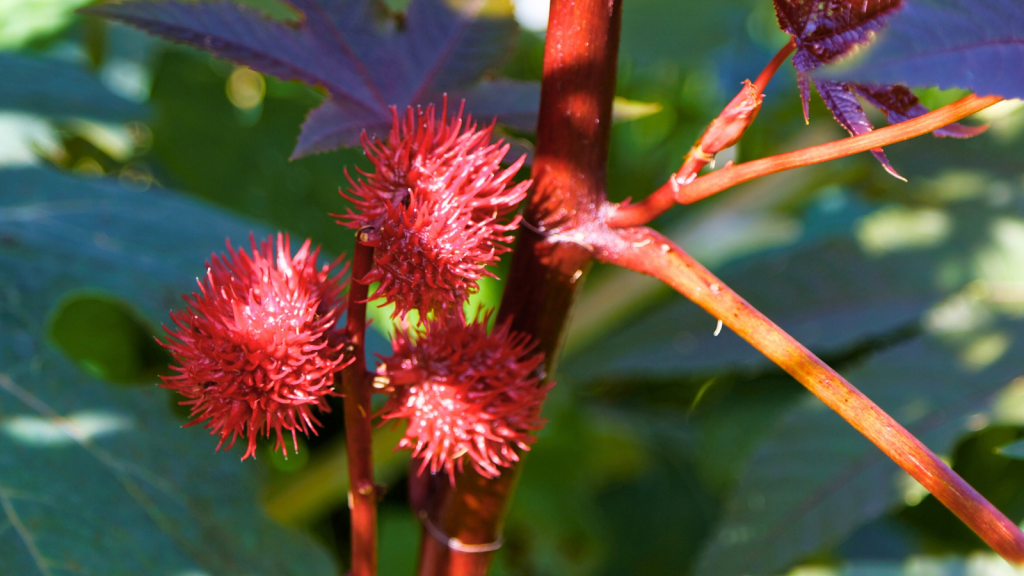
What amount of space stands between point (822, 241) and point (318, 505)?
708mm

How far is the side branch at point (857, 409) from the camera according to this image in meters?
0.26

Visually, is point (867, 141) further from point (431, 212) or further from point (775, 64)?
point (431, 212)

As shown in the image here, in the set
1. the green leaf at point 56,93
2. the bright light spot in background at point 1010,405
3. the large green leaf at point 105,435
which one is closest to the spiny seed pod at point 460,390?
the large green leaf at point 105,435

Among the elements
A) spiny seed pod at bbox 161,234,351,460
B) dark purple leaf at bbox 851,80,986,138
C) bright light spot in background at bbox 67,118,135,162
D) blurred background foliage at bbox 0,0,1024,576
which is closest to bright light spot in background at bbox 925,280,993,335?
blurred background foliage at bbox 0,0,1024,576

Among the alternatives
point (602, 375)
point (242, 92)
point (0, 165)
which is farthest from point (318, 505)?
point (242, 92)

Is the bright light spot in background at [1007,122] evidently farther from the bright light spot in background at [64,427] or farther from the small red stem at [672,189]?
the bright light spot in background at [64,427]

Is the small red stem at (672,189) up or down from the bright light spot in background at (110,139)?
up

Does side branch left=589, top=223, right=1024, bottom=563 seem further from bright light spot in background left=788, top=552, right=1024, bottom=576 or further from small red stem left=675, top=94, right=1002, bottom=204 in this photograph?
bright light spot in background left=788, top=552, right=1024, bottom=576

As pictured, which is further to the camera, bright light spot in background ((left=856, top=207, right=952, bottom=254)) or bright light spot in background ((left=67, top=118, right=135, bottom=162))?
bright light spot in background ((left=67, top=118, right=135, bottom=162))

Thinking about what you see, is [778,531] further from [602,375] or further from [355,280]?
[355,280]

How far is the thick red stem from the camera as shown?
32cm

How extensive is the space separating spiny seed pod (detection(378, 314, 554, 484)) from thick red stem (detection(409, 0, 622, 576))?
0.13ft

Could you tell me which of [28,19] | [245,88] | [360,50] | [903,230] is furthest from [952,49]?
[245,88]

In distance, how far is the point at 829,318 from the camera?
879mm
